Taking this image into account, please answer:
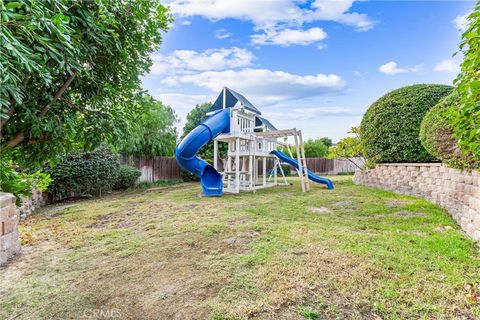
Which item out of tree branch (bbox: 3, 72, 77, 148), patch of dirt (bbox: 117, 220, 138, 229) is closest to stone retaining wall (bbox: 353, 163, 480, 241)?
tree branch (bbox: 3, 72, 77, 148)

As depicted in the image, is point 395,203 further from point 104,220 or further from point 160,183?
point 160,183

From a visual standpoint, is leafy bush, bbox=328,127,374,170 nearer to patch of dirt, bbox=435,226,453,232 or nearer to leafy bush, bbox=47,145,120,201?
patch of dirt, bbox=435,226,453,232

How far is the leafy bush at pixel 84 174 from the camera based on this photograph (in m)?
8.75

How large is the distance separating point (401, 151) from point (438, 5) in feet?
12.5

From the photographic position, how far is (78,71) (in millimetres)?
2221

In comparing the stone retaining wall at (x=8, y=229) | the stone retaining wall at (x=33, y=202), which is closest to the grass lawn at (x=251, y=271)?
the stone retaining wall at (x=8, y=229)

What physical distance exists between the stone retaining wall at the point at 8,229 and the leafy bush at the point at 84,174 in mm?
5423

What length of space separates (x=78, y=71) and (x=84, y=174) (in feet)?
26.4

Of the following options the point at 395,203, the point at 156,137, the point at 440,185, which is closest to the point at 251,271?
the point at 395,203

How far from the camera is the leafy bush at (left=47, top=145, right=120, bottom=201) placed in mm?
8750

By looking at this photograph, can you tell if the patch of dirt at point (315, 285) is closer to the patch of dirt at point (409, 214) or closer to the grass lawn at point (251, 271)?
the grass lawn at point (251, 271)

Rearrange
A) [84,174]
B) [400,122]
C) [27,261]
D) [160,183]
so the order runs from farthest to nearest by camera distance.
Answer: [160,183] < [84,174] < [400,122] < [27,261]

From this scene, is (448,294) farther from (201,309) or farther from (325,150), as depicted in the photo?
(325,150)

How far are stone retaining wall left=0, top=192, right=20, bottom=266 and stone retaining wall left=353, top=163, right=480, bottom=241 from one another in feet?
19.0
